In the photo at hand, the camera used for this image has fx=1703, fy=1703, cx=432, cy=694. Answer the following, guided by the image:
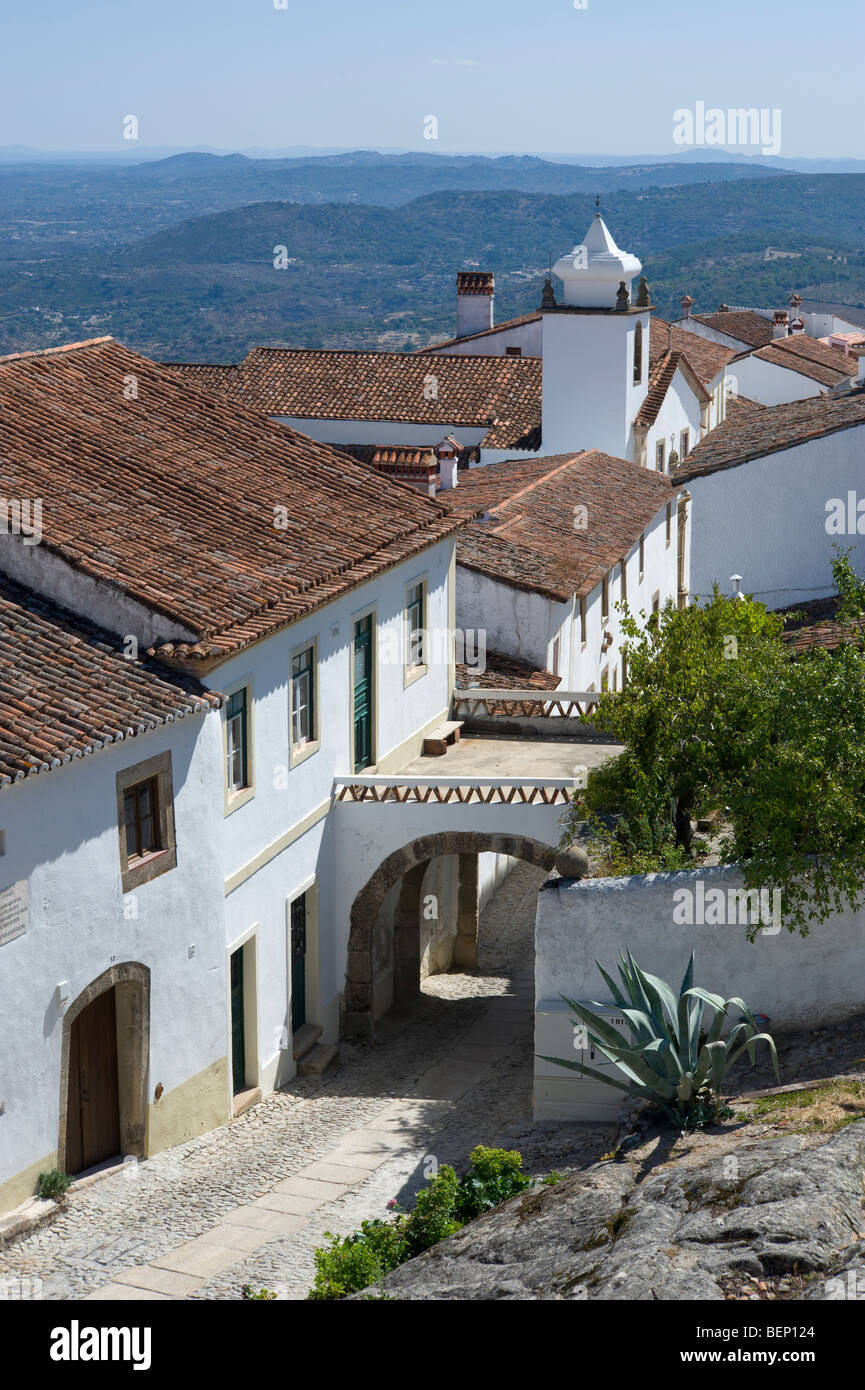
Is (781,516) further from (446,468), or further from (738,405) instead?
(738,405)

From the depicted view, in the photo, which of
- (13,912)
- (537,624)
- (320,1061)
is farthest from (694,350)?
(13,912)

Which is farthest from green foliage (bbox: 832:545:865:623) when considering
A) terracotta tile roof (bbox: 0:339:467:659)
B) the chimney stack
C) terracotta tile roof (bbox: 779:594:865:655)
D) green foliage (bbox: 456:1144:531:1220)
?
the chimney stack

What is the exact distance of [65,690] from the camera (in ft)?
54.7

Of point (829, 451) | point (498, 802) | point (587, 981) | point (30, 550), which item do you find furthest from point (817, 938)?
point (829, 451)

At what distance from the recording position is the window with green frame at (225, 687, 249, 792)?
19.1 metres

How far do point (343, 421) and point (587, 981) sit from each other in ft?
108

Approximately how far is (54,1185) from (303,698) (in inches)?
278

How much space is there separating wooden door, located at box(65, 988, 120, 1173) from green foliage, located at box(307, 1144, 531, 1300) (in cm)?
310

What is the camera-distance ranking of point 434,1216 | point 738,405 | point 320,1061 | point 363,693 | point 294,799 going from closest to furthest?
point 434,1216
point 294,799
point 320,1061
point 363,693
point 738,405

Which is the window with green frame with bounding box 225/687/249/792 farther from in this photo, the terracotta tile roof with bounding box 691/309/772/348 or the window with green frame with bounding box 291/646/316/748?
the terracotta tile roof with bounding box 691/309/772/348

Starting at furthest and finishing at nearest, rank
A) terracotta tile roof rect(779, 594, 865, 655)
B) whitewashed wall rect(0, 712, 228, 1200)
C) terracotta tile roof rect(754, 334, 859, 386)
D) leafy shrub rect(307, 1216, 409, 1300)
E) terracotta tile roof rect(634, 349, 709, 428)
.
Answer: terracotta tile roof rect(754, 334, 859, 386), terracotta tile roof rect(634, 349, 709, 428), terracotta tile roof rect(779, 594, 865, 655), whitewashed wall rect(0, 712, 228, 1200), leafy shrub rect(307, 1216, 409, 1300)

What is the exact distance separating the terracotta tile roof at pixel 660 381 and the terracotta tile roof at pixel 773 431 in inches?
430

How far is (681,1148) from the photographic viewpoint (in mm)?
15367

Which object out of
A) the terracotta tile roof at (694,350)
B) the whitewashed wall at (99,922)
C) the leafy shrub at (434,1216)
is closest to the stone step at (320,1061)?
the whitewashed wall at (99,922)
